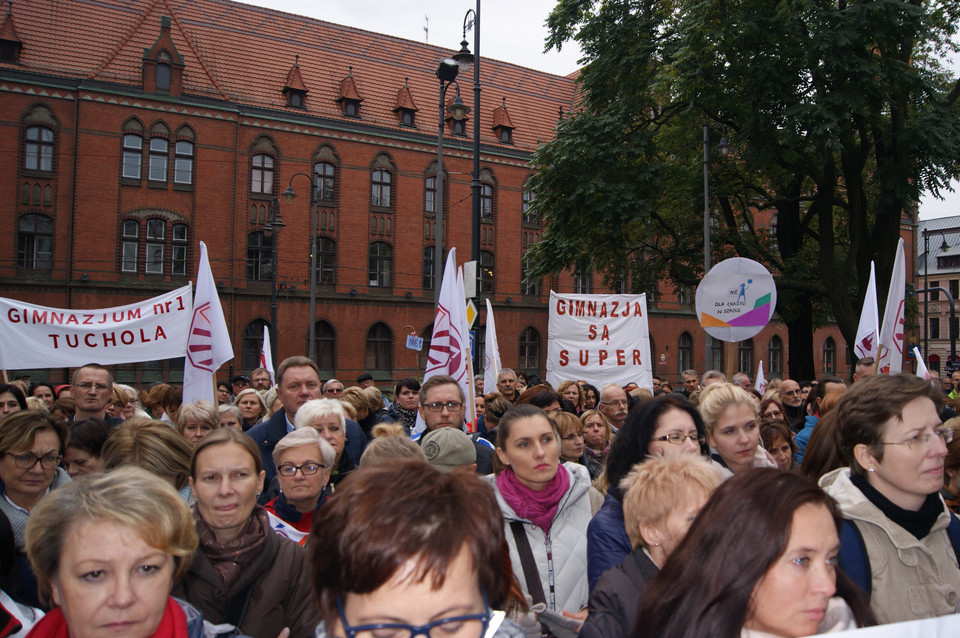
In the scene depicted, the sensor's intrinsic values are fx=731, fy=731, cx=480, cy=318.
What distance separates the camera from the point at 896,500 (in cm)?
270

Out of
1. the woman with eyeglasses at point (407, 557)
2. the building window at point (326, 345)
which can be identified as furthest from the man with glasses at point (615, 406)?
the building window at point (326, 345)

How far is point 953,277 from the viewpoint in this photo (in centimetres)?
7256

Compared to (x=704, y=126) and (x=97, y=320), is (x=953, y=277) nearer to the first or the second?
(x=704, y=126)

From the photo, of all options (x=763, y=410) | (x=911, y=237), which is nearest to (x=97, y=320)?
(x=763, y=410)

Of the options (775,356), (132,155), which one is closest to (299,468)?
(132,155)

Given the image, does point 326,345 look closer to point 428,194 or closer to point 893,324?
point 428,194

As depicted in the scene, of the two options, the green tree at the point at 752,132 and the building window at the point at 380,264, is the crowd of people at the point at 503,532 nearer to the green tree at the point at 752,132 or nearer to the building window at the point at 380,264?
the green tree at the point at 752,132

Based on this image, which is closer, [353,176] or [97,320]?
[97,320]

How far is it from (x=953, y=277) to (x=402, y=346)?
63.3 meters

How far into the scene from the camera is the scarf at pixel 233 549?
2.90m

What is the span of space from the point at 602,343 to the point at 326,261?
24732mm

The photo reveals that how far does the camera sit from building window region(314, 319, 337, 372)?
33.6 m

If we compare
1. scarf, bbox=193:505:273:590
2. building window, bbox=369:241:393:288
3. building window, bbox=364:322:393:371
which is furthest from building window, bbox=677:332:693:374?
scarf, bbox=193:505:273:590

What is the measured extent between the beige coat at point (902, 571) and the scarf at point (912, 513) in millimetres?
47
